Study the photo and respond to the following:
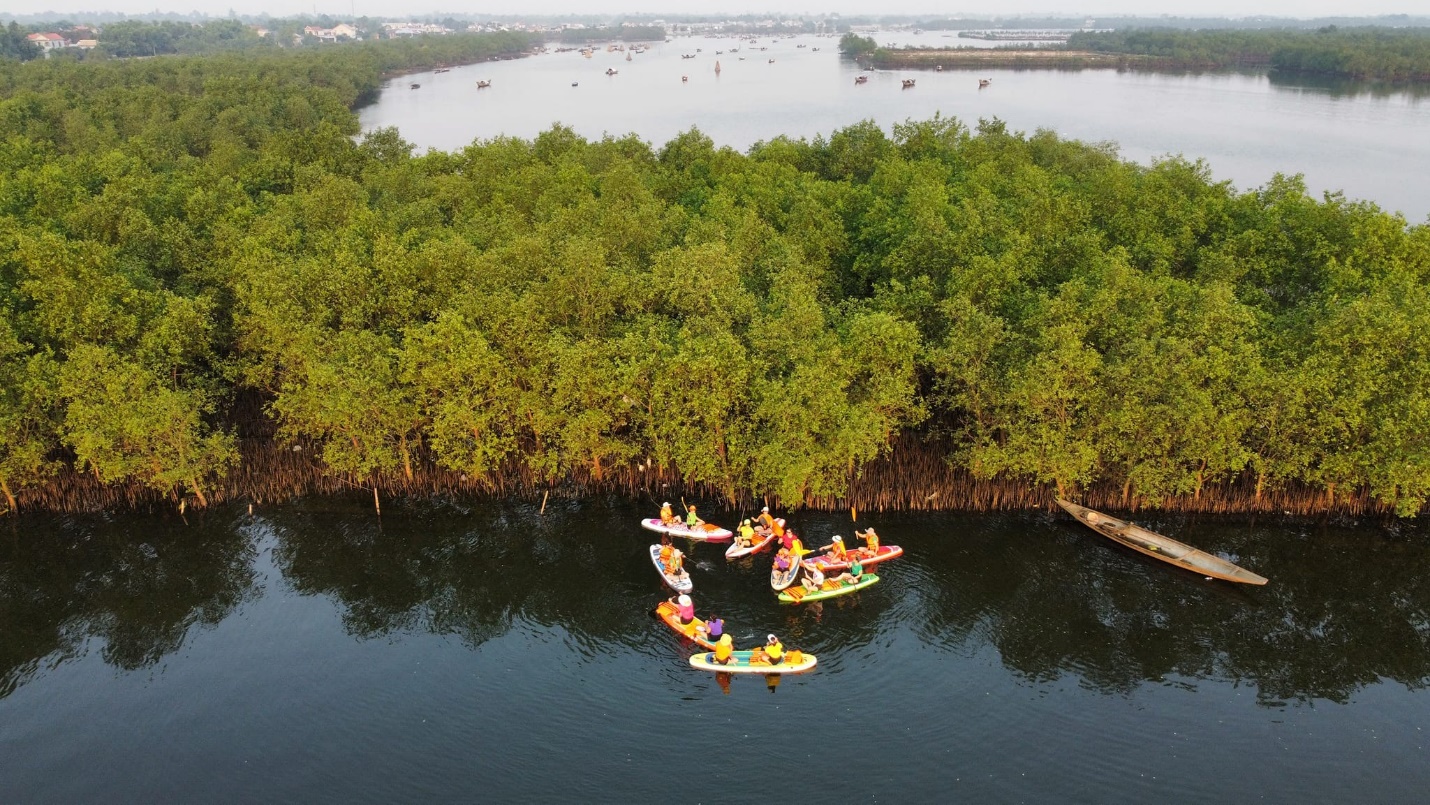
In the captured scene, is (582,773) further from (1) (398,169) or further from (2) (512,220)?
(1) (398,169)

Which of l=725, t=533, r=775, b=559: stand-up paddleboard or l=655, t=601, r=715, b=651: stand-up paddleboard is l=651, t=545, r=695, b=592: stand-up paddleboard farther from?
l=725, t=533, r=775, b=559: stand-up paddleboard

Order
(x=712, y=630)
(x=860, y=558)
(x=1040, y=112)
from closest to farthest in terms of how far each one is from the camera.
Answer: (x=712, y=630) → (x=860, y=558) → (x=1040, y=112)

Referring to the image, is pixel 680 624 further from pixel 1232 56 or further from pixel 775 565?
pixel 1232 56

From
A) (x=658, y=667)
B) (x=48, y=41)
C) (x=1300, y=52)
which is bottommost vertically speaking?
(x=658, y=667)

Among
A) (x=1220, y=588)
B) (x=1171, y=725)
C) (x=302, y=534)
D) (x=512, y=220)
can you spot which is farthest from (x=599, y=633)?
(x=512, y=220)

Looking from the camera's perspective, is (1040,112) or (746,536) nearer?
(746,536)

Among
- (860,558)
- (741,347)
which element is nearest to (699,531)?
(860,558)

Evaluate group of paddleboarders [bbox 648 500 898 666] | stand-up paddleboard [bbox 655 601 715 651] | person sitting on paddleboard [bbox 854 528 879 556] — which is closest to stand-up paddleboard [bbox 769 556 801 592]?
group of paddleboarders [bbox 648 500 898 666]
